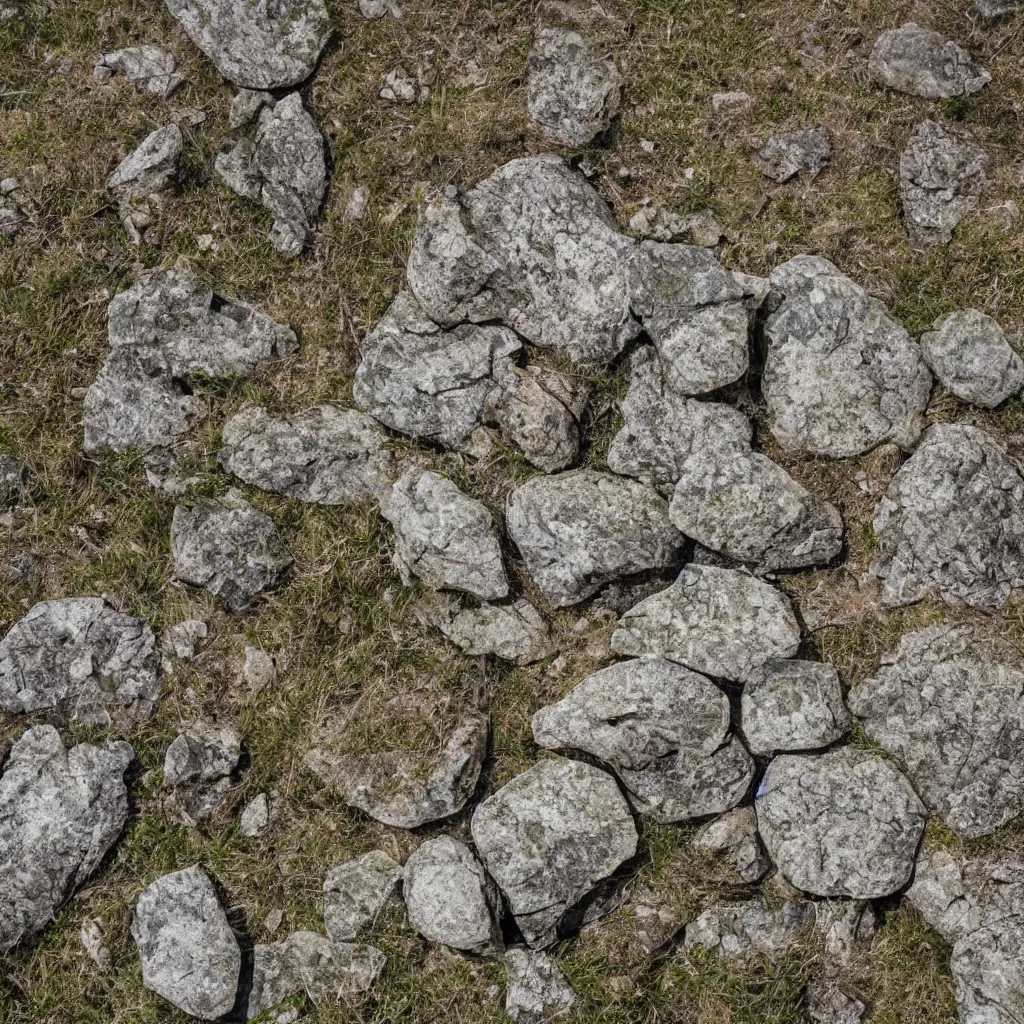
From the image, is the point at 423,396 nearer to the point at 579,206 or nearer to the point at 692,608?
the point at 579,206

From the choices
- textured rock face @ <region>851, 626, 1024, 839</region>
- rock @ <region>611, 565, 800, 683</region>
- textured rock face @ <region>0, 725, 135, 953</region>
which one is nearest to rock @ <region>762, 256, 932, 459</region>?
rock @ <region>611, 565, 800, 683</region>

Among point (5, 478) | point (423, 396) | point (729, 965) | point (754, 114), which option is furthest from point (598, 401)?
point (5, 478)

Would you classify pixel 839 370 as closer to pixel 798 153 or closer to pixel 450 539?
pixel 798 153

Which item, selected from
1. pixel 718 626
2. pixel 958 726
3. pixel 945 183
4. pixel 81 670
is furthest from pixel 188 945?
pixel 945 183

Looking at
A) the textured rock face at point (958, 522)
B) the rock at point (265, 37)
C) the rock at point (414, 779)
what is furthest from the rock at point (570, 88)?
the rock at point (414, 779)

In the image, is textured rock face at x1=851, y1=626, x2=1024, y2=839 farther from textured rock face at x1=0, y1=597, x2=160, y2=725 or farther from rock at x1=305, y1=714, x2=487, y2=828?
textured rock face at x1=0, y1=597, x2=160, y2=725
